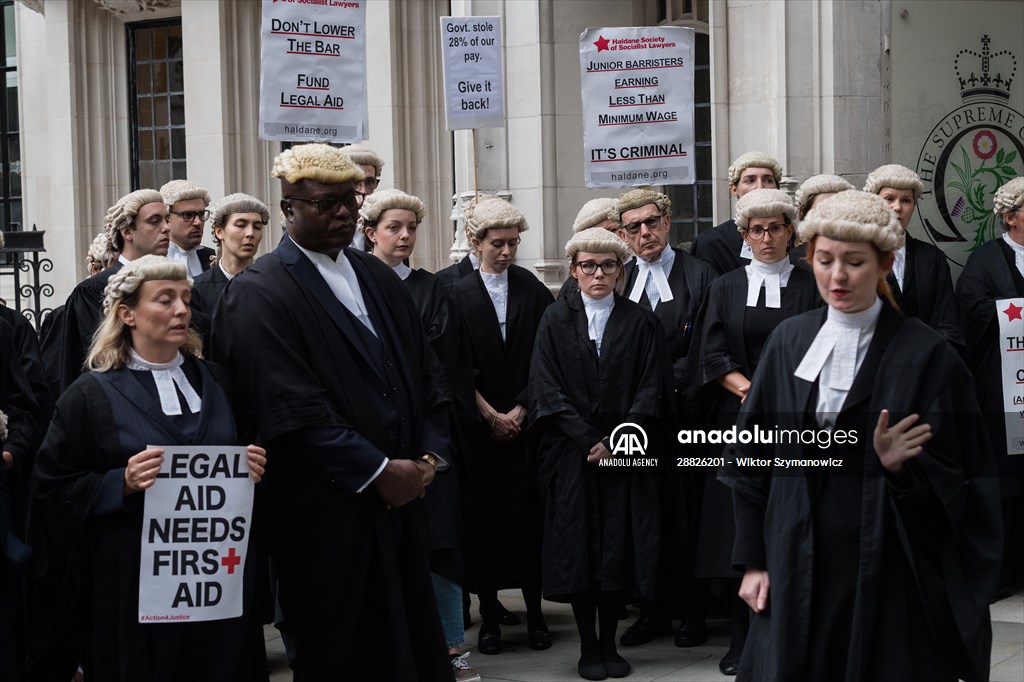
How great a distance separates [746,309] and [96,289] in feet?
9.80

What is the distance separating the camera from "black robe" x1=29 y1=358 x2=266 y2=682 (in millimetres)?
5000

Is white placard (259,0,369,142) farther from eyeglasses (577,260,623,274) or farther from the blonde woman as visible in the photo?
the blonde woman

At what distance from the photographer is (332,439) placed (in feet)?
16.0

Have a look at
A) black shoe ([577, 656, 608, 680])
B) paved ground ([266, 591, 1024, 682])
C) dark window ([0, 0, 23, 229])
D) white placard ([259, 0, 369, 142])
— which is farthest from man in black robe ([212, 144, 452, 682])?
dark window ([0, 0, 23, 229])

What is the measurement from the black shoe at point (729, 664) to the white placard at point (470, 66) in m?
3.97

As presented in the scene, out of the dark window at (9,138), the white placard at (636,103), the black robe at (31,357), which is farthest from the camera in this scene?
the dark window at (9,138)

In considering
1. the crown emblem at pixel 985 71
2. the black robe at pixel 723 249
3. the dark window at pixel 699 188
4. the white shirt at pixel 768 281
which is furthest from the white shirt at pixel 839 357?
the dark window at pixel 699 188

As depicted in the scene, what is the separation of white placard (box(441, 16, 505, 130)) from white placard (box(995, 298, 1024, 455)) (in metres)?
3.43

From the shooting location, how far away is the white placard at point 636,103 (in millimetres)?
9320

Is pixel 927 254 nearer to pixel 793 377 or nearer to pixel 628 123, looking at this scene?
pixel 628 123

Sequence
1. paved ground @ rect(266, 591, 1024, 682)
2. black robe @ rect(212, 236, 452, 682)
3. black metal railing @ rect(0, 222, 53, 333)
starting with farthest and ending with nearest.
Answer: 1. black metal railing @ rect(0, 222, 53, 333)
2. paved ground @ rect(266, 591, 1024, 682)
3. black robe @ rect(212, 236, 452, 682)

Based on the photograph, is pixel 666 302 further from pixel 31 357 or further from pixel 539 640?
pixel 31 357

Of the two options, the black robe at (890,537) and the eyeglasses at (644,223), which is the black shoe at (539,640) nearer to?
the eyeglasses at (644,223)

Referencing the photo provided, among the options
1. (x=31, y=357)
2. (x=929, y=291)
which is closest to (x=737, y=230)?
(x=929, y=291)
